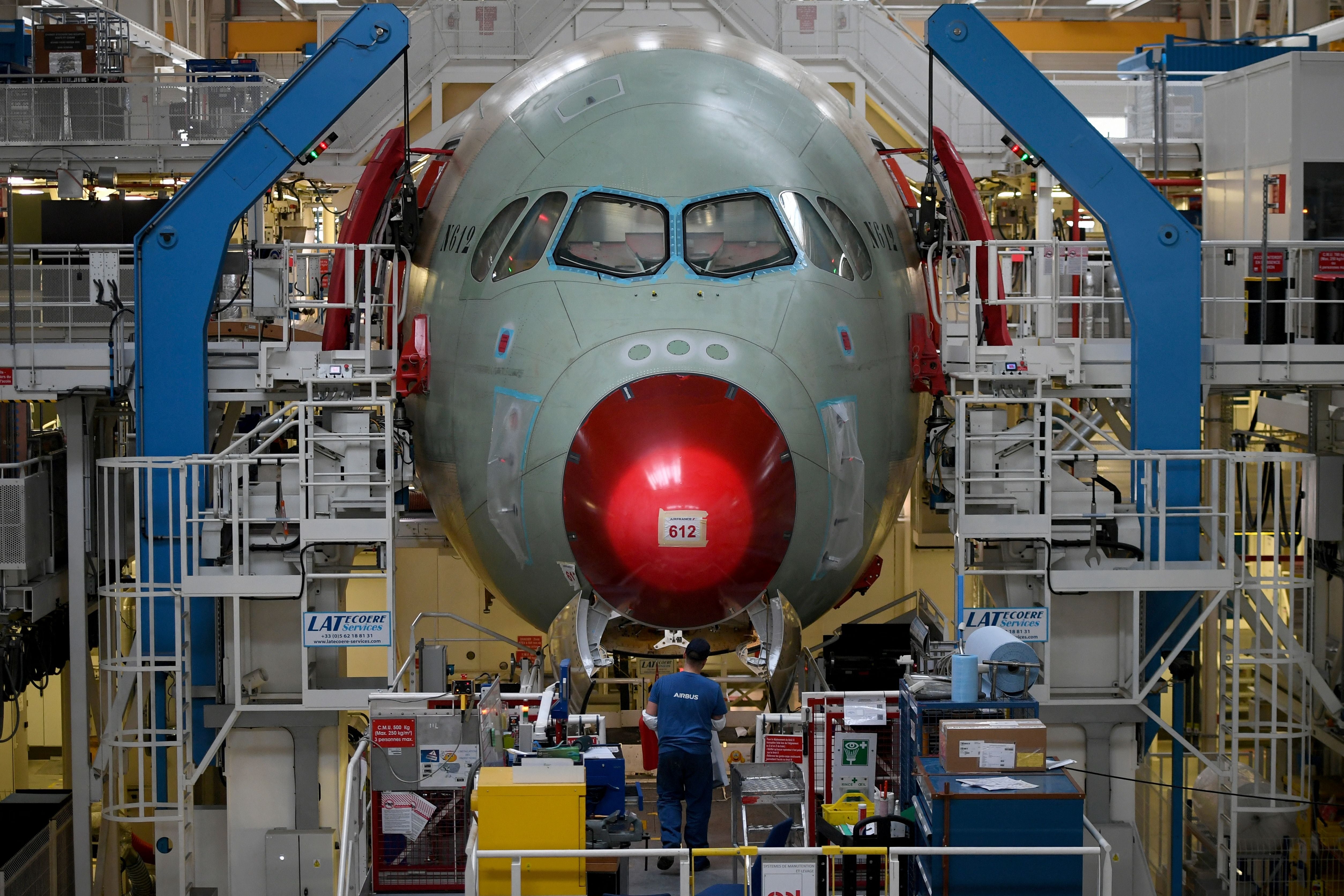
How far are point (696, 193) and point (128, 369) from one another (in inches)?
259

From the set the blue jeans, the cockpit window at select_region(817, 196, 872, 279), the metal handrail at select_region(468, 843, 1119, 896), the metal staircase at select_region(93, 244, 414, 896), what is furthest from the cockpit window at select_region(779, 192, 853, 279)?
the metal handrail at select_region(468, 843, 1119, 896)

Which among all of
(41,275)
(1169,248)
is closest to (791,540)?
(1169,248)

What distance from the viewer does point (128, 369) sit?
47.2 ft

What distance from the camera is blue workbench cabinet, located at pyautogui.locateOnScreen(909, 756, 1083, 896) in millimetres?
9258

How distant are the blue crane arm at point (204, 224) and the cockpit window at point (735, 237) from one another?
161 inches

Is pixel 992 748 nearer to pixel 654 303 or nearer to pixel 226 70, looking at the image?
pixel 654 303

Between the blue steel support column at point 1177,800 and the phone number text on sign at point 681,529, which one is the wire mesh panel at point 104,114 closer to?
the phone number text on sign at point 681,529

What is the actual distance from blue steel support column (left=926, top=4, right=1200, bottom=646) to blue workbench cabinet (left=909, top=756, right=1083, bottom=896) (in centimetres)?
481

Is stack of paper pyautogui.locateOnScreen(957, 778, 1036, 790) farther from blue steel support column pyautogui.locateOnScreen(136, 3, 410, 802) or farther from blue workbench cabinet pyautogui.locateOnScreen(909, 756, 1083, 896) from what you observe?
blue steel support column pyautogui.locateOnScreen(136, 3, 410, 802)

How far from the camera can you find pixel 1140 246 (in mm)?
13734

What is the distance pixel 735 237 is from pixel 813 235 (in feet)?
2.29

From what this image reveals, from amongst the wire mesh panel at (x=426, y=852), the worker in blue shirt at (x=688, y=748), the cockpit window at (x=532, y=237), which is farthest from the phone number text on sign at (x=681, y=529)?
the cockpit window at (x=532, y=237)

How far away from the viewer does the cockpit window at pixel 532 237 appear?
11.5 metres

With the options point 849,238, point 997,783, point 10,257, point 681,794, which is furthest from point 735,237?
point 10,257
